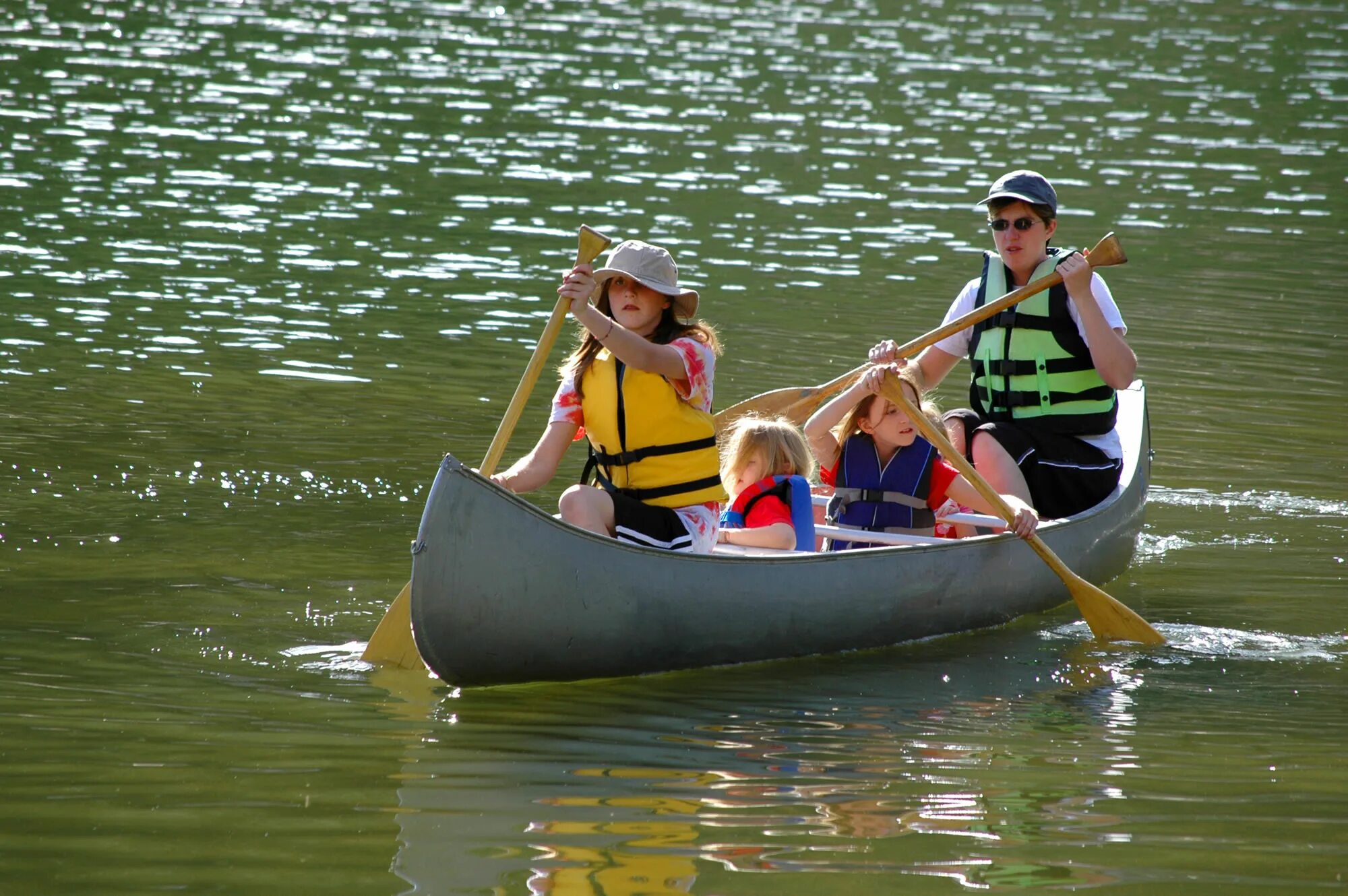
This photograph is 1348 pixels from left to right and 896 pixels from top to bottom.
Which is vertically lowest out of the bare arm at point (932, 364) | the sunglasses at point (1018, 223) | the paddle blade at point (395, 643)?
the paddle blade at point (395, 643)

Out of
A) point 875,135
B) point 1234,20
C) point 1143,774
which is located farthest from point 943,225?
point 1234,20

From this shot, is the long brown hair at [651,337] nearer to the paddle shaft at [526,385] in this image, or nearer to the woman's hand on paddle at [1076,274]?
the paddle shaft at [526,385]

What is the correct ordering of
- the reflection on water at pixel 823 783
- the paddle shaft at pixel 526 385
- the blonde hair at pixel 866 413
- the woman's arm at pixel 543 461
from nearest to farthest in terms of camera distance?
the reflection on water at pixel 823 783
the paddle shaft at pixel 526 385
the woman's arm at pixel 543 461
the blonde hair at pixel 866 413

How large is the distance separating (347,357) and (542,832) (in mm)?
5750

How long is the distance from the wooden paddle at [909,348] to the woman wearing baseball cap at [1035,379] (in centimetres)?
9

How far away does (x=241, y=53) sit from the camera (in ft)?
72.3

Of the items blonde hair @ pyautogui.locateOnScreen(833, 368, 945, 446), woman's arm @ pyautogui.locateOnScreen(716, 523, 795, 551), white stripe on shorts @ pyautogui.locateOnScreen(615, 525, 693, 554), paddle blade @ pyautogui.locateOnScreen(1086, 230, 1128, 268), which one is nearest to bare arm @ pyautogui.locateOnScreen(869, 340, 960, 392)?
blonde hair @ pyautogui.locateOnScreen(833, 368, 945, 446)

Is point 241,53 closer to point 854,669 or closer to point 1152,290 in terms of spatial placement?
point 1152,290

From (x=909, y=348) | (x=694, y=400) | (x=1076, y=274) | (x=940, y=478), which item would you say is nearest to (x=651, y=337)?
(x=694, y=400)

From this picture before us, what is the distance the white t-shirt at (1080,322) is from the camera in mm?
6621

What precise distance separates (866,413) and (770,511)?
55cm

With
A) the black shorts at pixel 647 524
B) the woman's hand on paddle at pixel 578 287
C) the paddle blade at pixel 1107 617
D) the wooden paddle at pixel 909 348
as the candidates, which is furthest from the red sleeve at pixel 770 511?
the woman's hand on paddle at pixel 578 287

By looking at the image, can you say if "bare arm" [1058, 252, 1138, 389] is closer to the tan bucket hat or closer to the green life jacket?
the green life jacket

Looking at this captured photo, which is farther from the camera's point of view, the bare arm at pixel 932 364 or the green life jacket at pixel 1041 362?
the bare arm at pixel 932 364
